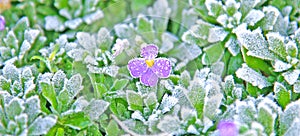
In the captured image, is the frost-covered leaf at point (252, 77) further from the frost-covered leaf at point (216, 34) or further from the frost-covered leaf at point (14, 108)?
the frost-covered leaf at point (14, 108)

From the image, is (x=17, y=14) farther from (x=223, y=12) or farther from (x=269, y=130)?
(x=269, y=130)

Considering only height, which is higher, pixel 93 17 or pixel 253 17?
pixel 253 17

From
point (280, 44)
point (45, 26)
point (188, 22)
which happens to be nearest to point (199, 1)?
point (188, 22)

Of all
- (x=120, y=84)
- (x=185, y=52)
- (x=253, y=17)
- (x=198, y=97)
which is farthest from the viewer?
(x=185, y=52)

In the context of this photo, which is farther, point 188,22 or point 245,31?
point 188,22

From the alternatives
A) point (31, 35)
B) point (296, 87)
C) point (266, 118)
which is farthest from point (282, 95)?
point (31, 35)

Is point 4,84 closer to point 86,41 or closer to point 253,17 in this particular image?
point 86,41

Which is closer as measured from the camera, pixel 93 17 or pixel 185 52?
pixel 185 52
